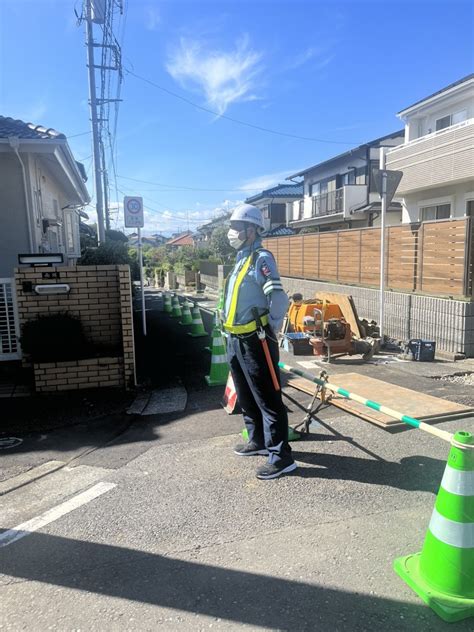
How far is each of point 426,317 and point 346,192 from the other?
17.1 m

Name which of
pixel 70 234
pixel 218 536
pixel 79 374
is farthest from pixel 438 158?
pixel 218 536

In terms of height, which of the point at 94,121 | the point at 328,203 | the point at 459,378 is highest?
the point at 94,121

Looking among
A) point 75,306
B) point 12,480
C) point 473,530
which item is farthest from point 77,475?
point 75,306

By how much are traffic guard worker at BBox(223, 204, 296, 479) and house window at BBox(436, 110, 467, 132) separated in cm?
1434

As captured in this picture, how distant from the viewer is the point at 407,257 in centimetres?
847

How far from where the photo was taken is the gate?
624 cm

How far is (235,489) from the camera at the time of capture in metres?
3.15

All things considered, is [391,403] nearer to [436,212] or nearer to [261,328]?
[261,328]

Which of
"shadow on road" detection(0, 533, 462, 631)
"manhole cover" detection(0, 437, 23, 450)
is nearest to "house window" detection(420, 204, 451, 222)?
"manhole cover" detection(0, 437, 23, 450)

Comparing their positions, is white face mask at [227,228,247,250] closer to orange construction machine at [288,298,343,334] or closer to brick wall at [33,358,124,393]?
brick wall at [33,358,124,393]

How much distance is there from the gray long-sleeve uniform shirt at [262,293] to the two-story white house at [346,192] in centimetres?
1877

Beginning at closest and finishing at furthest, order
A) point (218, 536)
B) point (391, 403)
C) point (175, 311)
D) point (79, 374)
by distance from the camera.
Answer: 1. point (218, 536)
2. point (391, 403)
3. point (79, 374)
4. point (175, 311)

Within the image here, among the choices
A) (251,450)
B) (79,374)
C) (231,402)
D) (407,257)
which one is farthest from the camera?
(407,257)

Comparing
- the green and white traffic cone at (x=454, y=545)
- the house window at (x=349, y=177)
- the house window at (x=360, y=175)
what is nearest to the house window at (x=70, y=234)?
the green and white traffic cone at (x=454, y=545)
